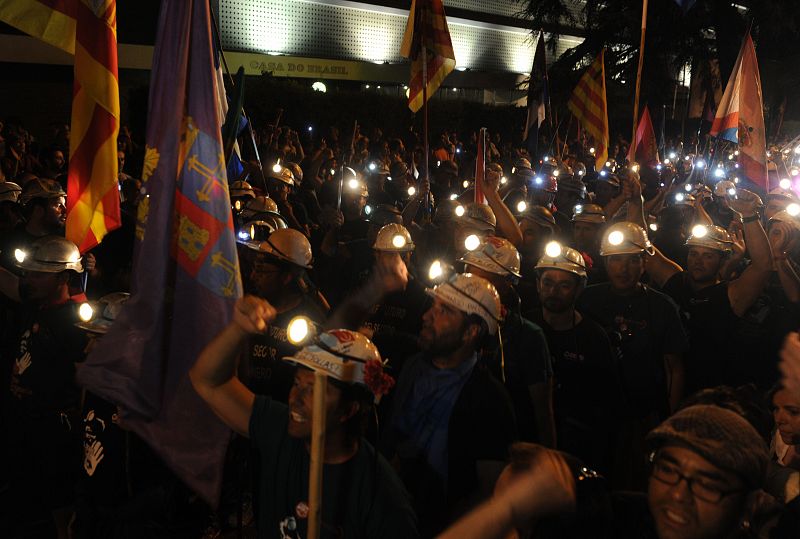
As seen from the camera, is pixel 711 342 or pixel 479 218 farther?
pixel 479 218

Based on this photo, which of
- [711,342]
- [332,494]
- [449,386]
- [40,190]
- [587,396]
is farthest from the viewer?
[40,190]

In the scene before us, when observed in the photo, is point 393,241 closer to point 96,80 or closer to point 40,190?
point 96,80

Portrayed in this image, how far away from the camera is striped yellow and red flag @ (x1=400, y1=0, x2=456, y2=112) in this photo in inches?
362

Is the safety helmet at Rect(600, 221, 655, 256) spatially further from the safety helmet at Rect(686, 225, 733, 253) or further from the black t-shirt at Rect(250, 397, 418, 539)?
the black t-shirt at Rect(250, 397, 418, 539)

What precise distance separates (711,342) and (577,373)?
1415mm

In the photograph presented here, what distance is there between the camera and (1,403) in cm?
548

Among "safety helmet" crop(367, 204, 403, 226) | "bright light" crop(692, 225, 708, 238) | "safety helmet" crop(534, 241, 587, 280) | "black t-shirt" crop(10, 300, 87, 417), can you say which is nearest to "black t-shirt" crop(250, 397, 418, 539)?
"black t-shirt" crop(10, 300, 87, 417)

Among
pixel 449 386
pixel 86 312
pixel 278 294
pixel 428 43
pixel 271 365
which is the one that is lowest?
pixel 271 365

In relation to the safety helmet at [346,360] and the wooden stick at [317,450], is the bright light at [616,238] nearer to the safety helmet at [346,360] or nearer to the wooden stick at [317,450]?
the safety helmet at [346,360]

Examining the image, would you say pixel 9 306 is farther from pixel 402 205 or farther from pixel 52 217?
pixel 402 205

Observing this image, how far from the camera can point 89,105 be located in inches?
187

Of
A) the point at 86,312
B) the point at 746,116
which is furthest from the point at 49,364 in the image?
the point at 746,116

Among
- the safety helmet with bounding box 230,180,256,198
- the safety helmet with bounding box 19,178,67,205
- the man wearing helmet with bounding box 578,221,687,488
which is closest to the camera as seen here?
the man wearing helmet with bounding box 578,221,687,488

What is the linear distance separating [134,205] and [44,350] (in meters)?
4.46
